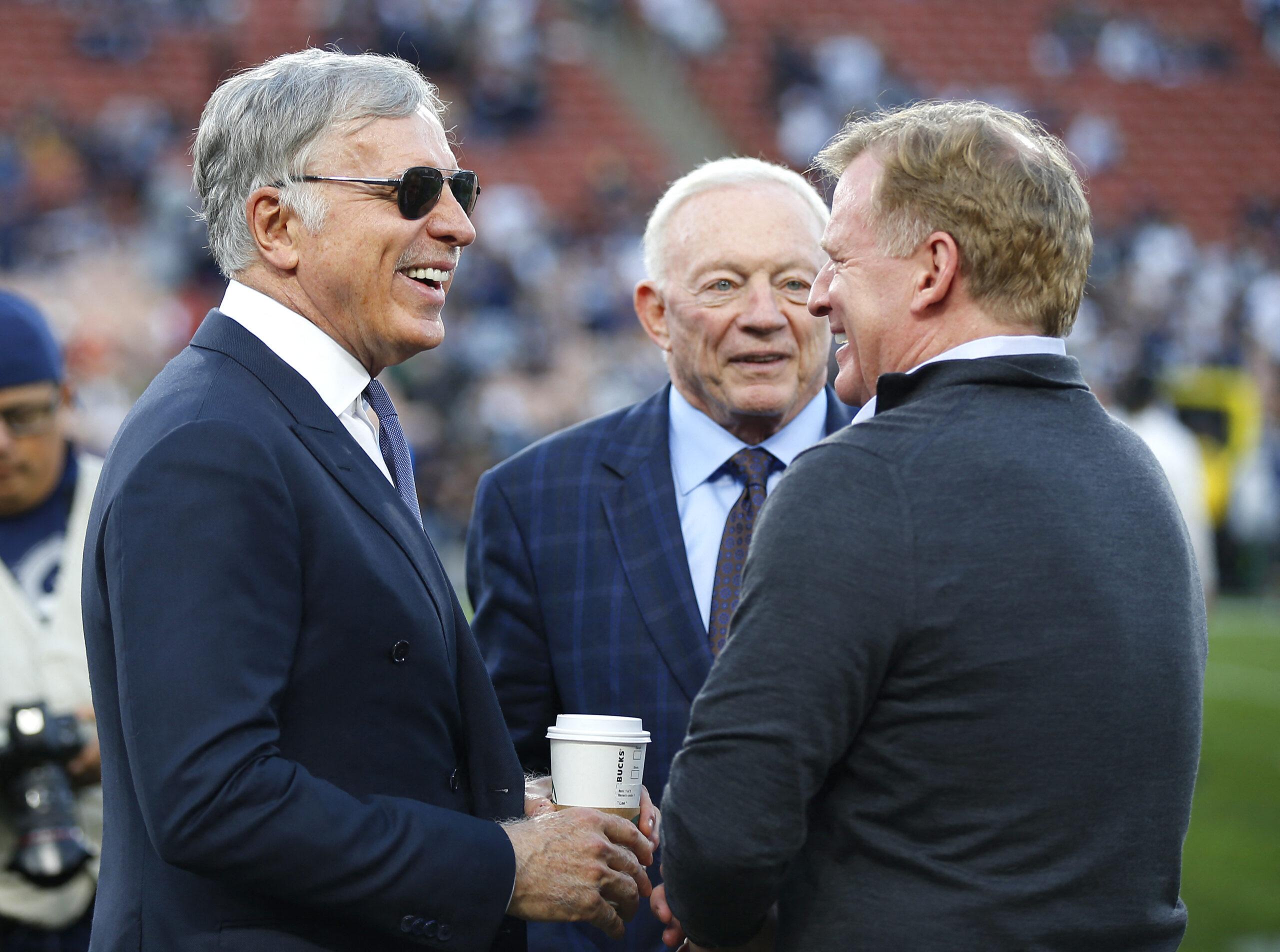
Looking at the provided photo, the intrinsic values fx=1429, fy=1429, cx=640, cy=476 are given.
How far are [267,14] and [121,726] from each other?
18355 mm

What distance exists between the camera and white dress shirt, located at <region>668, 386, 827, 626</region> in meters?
2.88

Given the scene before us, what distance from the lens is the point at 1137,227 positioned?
18328mm

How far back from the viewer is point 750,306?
9.83 ft

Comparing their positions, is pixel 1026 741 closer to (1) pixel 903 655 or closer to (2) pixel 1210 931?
(1) pixel 903 655

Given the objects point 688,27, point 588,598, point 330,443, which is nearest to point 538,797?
point 588,598

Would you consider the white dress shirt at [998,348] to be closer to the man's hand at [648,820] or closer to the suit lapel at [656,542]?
the man's hand at [648,820]

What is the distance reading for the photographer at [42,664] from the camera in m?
2.53

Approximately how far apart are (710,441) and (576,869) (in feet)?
4.05

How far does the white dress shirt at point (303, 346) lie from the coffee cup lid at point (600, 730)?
44cm

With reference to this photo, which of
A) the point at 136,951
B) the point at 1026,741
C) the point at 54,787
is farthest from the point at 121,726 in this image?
the point at 1026,741

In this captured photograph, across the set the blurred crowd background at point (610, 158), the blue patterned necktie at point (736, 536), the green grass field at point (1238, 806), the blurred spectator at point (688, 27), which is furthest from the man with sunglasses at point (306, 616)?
the blurred spectator at point (688, 27)

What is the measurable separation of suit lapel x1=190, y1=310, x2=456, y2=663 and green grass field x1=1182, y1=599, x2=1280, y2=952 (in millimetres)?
2206

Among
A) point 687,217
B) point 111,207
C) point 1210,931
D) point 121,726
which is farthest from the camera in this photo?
point 111,207

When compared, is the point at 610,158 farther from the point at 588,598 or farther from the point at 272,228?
the point at 272,228
